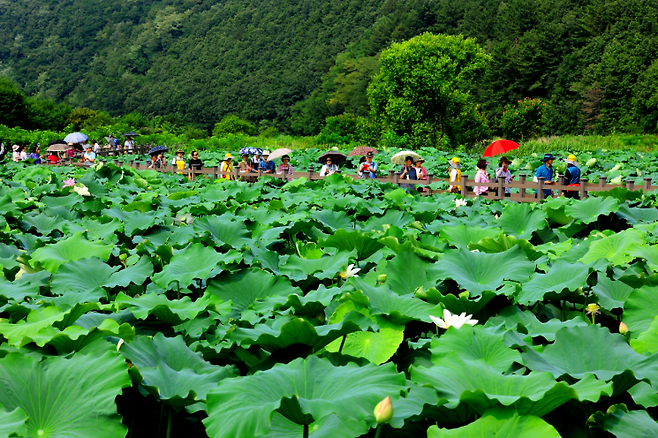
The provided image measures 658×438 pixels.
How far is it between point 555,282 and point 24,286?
1903 mm

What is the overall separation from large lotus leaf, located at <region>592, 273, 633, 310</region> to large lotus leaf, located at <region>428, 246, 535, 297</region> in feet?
0.75

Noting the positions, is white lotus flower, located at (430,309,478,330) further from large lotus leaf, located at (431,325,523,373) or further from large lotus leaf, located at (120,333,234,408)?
large lotus leaf, located at (120,333,234,408)

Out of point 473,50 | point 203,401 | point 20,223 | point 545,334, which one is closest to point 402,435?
point 203,401

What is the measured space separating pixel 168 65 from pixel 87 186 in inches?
2627

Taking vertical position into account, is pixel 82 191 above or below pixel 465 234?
below

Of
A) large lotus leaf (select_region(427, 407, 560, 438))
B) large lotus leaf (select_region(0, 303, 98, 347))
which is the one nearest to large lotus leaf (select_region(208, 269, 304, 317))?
large lotus leaf (select_region(0, 303, 98, 347))

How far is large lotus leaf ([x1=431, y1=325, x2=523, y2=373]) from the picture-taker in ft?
4.65

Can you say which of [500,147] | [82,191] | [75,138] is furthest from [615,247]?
[75,138]

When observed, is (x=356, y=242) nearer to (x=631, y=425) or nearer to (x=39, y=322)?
(x=39, y=322)

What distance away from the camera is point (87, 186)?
496 cm

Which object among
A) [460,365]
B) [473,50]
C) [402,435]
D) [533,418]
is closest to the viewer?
[533,418]

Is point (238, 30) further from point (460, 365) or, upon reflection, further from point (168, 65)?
point (460, 365)

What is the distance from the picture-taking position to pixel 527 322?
180 cm

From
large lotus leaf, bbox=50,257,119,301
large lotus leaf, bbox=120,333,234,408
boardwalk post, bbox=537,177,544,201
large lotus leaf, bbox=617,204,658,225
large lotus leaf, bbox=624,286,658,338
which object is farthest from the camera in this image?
boardwalk post, bbox=537,177,544,201
